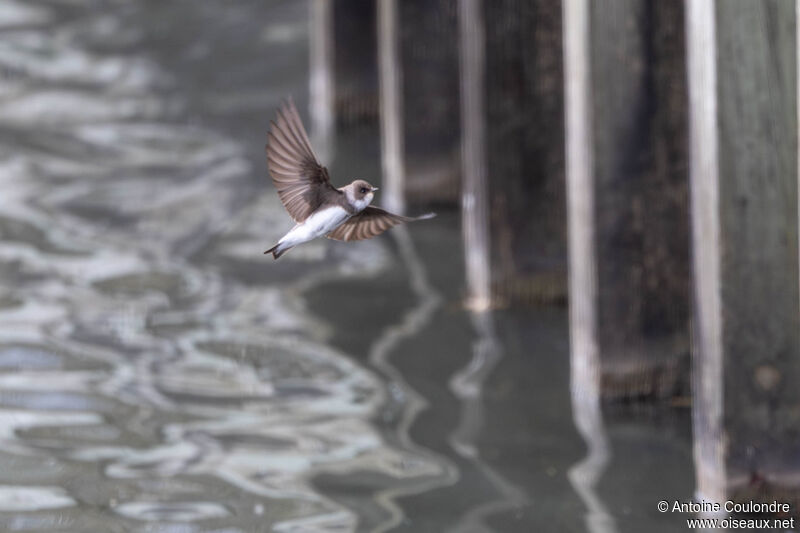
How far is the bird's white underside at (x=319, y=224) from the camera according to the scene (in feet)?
6.06

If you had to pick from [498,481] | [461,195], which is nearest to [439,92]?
[461,195]

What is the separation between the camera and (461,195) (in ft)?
26.1

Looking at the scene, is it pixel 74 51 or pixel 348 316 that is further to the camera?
pixel 74 51

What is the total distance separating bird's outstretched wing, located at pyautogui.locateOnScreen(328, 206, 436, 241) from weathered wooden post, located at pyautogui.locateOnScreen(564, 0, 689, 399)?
2972 mm

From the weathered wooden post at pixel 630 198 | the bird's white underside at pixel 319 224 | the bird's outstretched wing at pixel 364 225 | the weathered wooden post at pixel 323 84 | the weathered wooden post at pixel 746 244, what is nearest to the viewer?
the bird's white underside at pixel 319 224

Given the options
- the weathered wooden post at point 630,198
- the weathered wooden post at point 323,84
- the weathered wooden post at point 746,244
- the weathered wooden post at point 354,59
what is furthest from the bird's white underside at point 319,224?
the weathered wooden post at point 354,59

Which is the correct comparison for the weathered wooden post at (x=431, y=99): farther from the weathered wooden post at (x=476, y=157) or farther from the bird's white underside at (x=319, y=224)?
the bird's white underside at (x=319, y=224)

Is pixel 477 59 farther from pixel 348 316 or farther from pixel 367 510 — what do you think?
pixel 367 510

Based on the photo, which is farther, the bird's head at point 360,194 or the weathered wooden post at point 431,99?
the weathered wooden post at point 431,99

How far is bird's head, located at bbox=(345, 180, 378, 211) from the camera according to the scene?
1.86 meters

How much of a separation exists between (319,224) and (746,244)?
96.9 inches

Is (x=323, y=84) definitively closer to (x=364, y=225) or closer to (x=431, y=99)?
(x=431, y=99)

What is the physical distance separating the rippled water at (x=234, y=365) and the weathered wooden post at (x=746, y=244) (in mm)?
442

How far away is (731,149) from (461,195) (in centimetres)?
400
